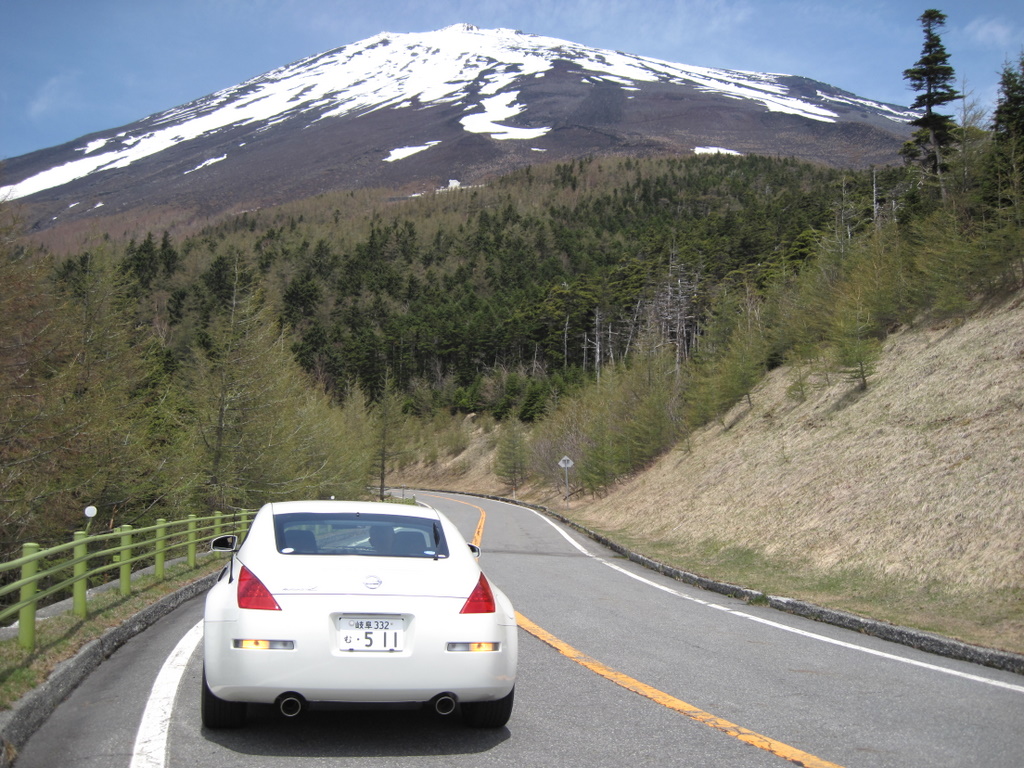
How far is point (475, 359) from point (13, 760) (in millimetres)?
87691

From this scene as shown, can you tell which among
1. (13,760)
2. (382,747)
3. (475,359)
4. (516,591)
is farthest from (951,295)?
(475,359)

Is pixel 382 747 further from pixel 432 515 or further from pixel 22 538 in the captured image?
pixel 22 538

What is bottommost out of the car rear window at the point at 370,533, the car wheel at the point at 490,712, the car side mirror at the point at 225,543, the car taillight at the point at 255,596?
the car wheel at the point at 490,712

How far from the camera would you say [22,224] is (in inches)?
615

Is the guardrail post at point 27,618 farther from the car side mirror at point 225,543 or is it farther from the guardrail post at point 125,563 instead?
the guardrail post at point 125,563

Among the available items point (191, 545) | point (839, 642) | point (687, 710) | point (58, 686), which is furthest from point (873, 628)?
point (191, 545)

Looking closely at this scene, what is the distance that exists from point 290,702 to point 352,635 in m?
0.50

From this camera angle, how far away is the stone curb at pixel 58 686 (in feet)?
14.0

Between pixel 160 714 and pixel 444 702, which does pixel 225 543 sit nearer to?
pixel 160 714

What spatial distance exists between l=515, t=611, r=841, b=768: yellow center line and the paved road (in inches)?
0.6

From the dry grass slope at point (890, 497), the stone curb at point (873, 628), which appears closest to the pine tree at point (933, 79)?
the dry grass slope at point (890, 497)

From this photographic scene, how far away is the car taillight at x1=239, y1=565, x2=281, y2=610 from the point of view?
4.29 meters

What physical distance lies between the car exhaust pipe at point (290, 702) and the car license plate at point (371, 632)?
0.36 m

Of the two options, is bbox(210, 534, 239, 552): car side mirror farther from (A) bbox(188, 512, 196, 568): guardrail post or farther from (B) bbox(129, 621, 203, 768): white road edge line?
(A) bbox(188, 512, 196, 568): guardrail post
